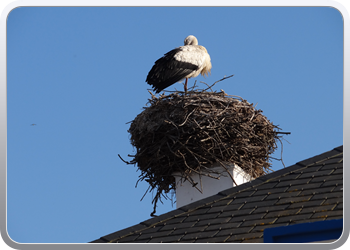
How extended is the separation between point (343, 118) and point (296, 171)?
246 cm

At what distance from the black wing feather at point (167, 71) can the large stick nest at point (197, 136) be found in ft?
2.76

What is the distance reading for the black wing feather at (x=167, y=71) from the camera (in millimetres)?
10227

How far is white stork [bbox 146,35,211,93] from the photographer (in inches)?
405

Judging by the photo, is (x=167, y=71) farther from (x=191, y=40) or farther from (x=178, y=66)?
(x=191, y=40)

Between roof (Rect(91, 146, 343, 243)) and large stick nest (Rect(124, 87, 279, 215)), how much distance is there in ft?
6.94

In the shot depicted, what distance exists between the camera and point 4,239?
4000 millimetres

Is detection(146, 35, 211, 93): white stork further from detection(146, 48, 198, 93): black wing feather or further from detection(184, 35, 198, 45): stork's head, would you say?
detection(184, 35, 198, 45): stork's head

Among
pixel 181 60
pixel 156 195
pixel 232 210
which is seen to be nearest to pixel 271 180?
pixel 232 210

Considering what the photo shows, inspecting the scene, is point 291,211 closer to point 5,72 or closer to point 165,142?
point 5,72

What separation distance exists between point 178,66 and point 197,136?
7.38ft
